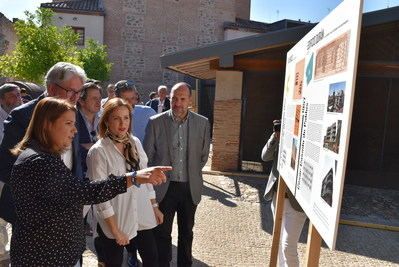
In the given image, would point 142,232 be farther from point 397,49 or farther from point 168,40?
point 168,40

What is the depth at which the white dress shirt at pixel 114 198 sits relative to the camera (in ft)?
8.75

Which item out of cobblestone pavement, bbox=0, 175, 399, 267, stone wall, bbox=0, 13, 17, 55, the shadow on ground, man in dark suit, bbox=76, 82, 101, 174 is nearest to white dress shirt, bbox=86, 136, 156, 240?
man in dark suit, bbox=76, 82, 101, 174

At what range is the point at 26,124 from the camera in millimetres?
2336

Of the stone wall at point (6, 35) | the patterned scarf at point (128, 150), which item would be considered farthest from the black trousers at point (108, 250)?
the stone wall at point (6, 35)

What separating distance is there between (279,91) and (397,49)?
276 centimetres

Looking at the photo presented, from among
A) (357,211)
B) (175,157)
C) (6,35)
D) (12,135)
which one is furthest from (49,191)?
(6,35)

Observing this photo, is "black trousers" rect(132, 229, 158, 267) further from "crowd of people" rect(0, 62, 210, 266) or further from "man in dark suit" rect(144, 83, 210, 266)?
"man in dark suit" rect(144, 83, 210, 266)

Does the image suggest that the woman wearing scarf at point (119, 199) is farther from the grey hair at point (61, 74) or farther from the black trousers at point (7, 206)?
the black trousers at point (7, 206)

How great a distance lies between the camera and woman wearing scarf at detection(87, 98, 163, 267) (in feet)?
8.78

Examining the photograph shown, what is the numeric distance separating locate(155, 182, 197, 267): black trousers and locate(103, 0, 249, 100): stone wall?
929 inches

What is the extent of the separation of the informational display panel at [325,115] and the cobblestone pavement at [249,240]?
2.20m

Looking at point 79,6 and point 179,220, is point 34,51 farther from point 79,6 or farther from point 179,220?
point 179,220

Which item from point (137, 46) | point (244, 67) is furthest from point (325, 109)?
point (137, 46)

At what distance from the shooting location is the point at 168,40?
2769 centimetres
